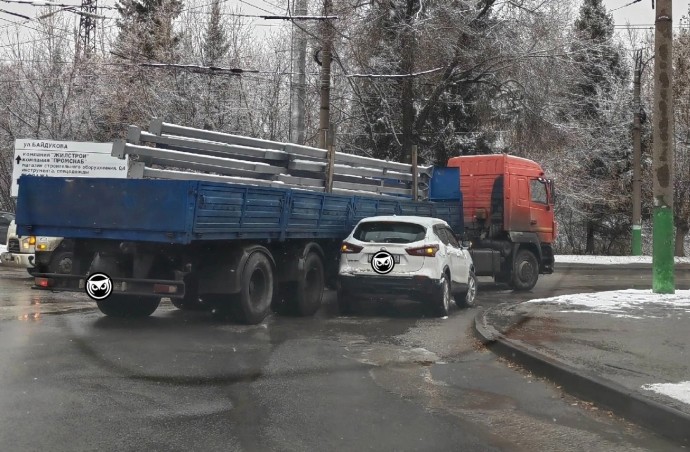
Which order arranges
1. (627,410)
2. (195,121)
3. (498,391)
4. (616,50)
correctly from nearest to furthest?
(627,410)
(498,391)
(195,121)
(616,50)

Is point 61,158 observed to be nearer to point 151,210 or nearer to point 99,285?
point 99,285

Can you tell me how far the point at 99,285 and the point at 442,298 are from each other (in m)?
5.20

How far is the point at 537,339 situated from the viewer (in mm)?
9133

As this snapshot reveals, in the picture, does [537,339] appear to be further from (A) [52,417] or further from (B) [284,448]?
(A) [52,417]

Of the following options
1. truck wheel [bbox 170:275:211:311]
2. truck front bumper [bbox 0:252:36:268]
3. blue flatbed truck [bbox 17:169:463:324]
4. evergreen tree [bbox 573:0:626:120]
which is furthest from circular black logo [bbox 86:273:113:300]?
evergreen tree [bbox 573:0:626:120]

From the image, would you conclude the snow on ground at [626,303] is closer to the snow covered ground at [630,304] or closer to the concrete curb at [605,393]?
the snow covered ground at [630,304]

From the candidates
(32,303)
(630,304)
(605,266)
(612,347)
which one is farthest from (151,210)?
(605,266)

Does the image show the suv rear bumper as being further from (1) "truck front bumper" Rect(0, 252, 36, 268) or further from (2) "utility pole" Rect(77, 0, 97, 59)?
(2) "utility pole" Rect(77, 0, 97, 59)

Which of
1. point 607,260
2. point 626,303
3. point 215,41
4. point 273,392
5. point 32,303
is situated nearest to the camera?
point 273,392

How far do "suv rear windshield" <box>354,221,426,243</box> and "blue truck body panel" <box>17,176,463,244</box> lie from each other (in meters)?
1.48

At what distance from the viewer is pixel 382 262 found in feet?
39.1

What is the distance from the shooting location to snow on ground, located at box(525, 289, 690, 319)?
11664 mm

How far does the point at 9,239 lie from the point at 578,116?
24.9 metres

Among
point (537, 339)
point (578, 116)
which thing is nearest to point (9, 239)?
point (537, 339)
